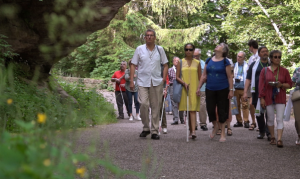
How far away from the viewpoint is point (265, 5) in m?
23.0

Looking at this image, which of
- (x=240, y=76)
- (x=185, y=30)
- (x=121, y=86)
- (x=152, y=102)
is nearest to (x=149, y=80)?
(x=152, y=102)

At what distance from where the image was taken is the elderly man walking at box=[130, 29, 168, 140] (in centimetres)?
857

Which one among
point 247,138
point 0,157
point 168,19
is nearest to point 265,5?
point 168,19

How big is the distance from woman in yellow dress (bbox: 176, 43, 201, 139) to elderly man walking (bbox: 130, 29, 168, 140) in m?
0.49

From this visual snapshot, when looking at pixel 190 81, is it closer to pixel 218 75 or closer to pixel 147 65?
pixel 218 75

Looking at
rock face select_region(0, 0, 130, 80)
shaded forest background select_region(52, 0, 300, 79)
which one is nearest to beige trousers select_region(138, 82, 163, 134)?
rock face select_region(0, 0, 130, 80)

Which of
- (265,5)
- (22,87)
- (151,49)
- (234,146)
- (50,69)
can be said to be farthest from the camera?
(265,5)

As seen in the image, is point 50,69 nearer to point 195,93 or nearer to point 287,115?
point 195,93

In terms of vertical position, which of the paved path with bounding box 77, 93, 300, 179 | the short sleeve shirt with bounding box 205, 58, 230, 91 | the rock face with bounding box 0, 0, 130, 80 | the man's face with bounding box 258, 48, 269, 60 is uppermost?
the rock face with bounding box 0, 0, 130, 80

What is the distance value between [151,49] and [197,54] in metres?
3.05

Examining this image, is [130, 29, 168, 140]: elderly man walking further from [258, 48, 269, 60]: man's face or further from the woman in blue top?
[258, 48, 269, 60]: man's face

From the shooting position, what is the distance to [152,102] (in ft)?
28.4

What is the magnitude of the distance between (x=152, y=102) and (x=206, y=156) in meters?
2.39

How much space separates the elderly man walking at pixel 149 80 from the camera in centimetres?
857
